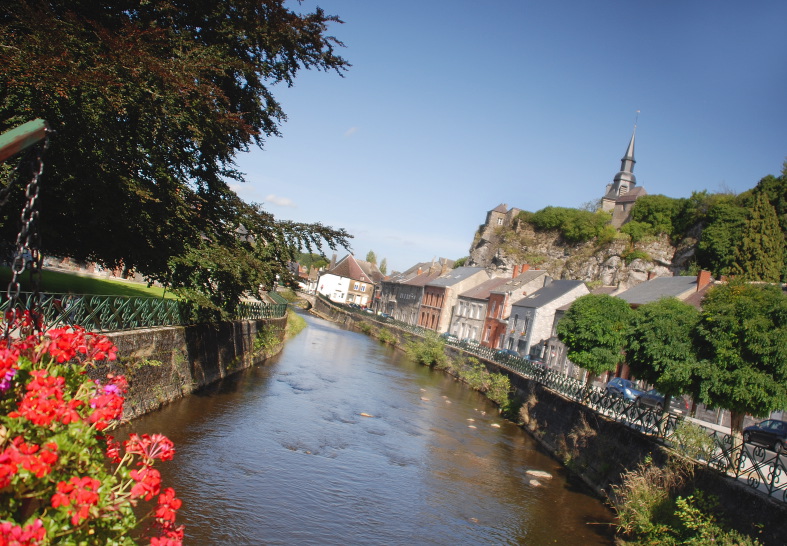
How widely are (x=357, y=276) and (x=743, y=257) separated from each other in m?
67.8

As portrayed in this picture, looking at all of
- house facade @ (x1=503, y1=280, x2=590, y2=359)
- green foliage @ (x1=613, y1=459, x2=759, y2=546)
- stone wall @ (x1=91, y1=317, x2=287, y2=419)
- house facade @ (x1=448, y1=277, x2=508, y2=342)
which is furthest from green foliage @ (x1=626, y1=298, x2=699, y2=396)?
house facade @ (x1=448, y1=277, x2=508, y2=342)

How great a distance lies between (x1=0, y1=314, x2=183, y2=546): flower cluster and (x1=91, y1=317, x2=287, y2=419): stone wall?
8.27m

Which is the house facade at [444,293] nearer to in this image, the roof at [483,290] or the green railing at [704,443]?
the roof at [483,290]

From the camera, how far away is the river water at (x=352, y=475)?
10234mm

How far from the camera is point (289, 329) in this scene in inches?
1658

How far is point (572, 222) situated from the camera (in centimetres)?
7081

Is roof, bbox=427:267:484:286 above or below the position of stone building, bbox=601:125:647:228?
below

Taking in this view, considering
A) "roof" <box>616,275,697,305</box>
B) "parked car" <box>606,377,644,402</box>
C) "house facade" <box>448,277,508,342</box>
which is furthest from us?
"house facade" <box>448,277,508,342</box>

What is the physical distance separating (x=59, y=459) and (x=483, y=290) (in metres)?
59.2

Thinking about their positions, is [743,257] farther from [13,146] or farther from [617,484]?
[13,146]

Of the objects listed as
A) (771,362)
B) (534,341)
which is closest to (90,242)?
(771,362)

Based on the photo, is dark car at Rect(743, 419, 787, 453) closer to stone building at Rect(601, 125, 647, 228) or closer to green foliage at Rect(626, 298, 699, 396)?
green foliage at Rect(626, 298, 699, 396)

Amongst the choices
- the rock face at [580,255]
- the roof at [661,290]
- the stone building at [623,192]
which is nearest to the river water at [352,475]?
the roof at [661,290]

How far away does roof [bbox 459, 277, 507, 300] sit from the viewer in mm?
59550
